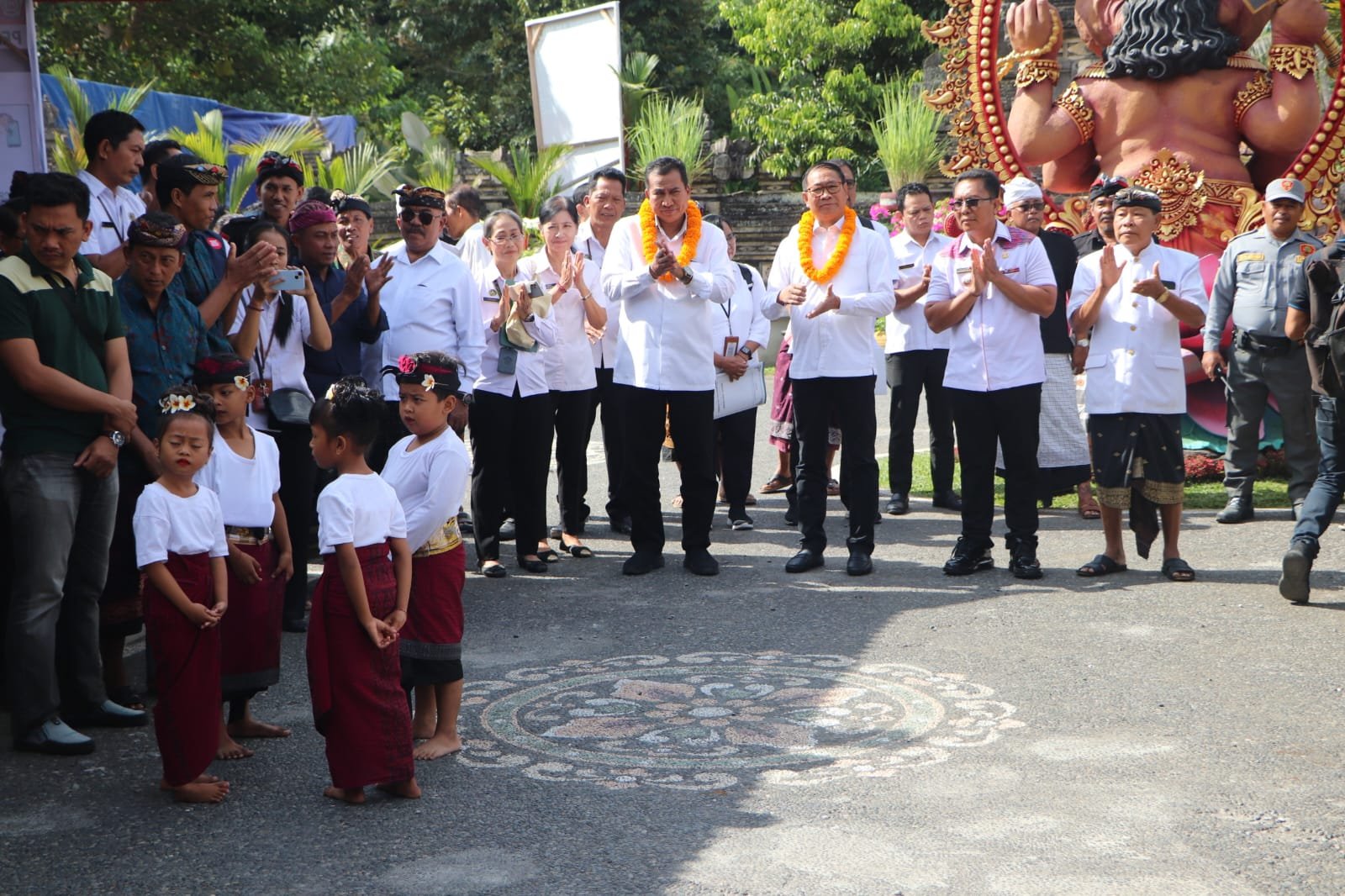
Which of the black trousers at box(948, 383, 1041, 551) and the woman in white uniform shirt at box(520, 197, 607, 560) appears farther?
the woman in white uniform shirt at box(520, 197, 607, 560)

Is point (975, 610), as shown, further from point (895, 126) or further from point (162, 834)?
point (895, 126)

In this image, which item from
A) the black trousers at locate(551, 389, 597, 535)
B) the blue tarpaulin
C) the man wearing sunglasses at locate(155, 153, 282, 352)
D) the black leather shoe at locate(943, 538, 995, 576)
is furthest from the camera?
the blue tarpaulin

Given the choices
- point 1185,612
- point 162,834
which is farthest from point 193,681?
point 1185,612

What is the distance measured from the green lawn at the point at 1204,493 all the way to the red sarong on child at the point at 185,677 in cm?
526

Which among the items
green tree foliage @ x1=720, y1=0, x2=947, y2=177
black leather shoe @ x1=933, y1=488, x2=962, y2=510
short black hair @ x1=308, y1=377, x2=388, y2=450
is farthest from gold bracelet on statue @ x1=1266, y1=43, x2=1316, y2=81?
green tree foliage @ x1=720, y1=0, x2=947, y2=177

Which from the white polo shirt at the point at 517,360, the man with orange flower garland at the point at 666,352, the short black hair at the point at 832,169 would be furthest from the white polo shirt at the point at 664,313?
the short black hair at the point at 832,169

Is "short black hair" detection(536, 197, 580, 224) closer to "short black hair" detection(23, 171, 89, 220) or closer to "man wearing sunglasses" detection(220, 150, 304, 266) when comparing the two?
"man wearing sunglasses" detection(220, 150, 304, 266)

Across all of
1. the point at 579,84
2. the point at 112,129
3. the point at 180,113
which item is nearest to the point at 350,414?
the point at 112,129

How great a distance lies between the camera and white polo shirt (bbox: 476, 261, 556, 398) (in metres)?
7.21

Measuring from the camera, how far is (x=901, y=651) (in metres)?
5.63

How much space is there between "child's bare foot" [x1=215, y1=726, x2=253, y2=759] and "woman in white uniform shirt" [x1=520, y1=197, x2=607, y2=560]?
304 centimetres

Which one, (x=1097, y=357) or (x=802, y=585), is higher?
(x=1097, y=357)

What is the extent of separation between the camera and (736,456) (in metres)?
8.50

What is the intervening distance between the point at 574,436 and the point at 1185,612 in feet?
10.5
